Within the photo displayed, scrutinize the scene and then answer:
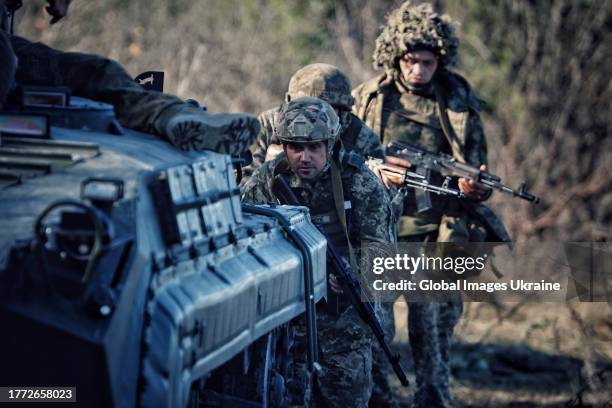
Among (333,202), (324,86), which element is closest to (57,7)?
Result: (333,202)

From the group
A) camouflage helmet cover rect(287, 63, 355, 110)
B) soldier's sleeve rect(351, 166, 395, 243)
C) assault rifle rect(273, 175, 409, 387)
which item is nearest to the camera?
assault rifle rect(273, 175, 409, 387)

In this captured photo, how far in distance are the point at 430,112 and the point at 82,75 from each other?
12.5ft

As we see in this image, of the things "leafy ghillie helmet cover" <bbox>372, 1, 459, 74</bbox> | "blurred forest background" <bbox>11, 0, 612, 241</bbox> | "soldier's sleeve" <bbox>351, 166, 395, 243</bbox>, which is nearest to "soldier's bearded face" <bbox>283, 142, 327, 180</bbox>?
"soldier's sleeve" <bbox>351, 166, 395, 243</bbox>

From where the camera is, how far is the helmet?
22.9 ft

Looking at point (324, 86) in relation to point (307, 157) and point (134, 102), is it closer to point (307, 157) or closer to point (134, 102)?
point (307, 157)

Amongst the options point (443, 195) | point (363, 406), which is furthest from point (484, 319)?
point (363, 406)

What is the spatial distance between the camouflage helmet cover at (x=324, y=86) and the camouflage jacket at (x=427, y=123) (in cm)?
107

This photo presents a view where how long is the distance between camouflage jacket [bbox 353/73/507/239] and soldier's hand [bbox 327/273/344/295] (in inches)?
88.3

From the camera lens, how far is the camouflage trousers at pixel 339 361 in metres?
6.96

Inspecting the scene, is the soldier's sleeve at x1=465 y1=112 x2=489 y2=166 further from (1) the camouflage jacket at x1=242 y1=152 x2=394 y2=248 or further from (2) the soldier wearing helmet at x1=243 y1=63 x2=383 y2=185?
(1) the camouflage jacket at x1=242 y1=152 x2=394 y2=248

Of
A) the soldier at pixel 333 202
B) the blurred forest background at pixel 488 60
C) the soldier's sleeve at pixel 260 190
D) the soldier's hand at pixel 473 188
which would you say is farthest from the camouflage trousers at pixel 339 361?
the blurred forest background at pixel 488 60

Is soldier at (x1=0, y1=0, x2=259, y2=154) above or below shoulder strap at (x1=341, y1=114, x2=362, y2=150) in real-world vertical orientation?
above

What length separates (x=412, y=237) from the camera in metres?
9.39

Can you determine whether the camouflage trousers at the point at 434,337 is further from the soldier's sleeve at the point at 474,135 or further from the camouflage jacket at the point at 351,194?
the camouflage jacket at the point at 351,194
